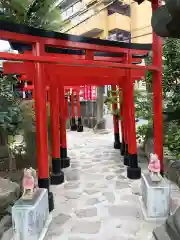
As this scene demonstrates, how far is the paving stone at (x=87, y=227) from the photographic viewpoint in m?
3.11

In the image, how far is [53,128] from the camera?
203 inches

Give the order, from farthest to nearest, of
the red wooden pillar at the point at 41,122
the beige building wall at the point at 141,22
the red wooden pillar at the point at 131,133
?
the beige building wall at the point at 141,22
the red wooden pillar at the point at 131,133
the red wooden pillar at the point at 41,122

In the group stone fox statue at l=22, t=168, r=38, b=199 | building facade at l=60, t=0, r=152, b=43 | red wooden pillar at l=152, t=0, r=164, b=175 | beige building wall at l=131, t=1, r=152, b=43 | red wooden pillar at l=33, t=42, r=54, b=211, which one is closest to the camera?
stone fox statue at l=22, t=168, r=38, b=199

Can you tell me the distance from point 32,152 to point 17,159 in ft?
1.23

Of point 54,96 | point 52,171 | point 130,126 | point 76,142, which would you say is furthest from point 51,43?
point 76,142

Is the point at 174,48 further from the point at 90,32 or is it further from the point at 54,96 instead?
the point at 90,32

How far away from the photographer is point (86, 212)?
12.0ft

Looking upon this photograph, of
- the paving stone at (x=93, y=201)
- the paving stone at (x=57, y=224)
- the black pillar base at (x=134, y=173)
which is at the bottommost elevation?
the paving stone at (x=93, y=201)

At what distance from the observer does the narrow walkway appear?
3060 millimetres

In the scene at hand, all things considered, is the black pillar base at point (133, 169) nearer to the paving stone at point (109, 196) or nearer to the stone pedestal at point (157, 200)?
the paving stone at point (109, 196)

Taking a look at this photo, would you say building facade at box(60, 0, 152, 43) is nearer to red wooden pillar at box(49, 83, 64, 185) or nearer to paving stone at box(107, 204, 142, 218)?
red wooden pillar at box(49, 83, 64, 185)

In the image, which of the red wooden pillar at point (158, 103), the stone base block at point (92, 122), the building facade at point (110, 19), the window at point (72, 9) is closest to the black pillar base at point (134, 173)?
the red wooden pillar at point (158, 103)

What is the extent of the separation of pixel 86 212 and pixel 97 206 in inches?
10.2

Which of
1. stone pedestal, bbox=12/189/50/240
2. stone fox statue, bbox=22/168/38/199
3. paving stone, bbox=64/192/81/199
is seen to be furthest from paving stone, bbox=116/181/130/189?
stone fox statue, bbox=22/168/38/199
